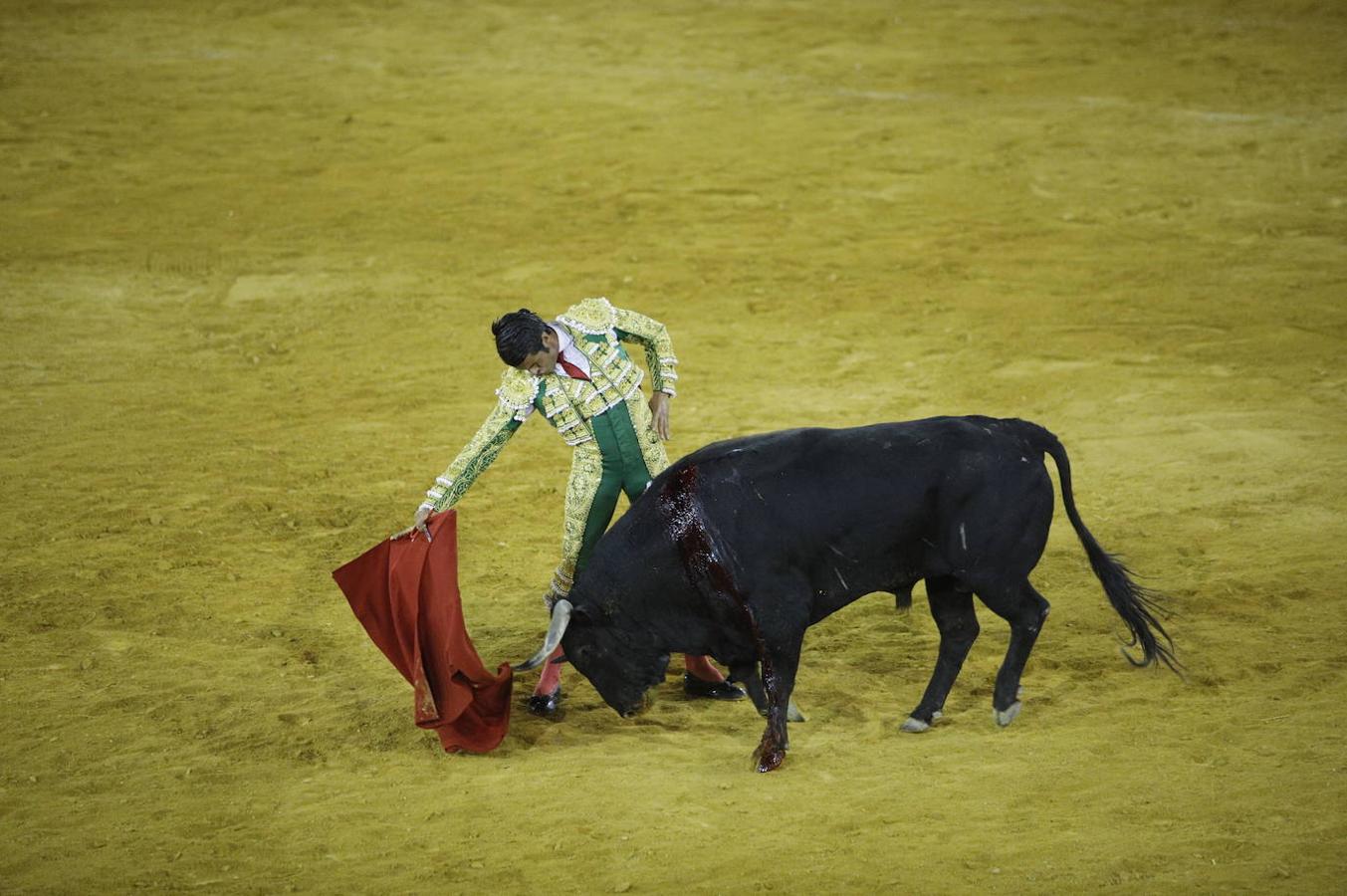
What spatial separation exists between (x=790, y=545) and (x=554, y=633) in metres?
1.00

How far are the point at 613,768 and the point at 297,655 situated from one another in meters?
2.02

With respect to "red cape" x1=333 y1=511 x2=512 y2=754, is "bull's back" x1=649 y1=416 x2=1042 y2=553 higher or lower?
higher

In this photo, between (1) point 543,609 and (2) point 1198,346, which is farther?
(2) point 1198,346

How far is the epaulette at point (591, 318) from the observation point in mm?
6023

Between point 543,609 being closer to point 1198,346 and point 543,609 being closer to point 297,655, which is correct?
point 297,655

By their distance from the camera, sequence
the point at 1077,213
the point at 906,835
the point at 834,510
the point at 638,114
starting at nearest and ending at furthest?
the point at 906,835, the point at 834,510, the point at 1077,213, the point at 638,114

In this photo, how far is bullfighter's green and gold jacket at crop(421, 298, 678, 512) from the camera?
591 cm

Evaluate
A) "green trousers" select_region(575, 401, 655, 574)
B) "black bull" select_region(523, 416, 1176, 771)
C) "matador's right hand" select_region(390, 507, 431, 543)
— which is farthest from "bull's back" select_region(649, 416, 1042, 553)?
"matador's right hand" select_region(390, 507, 431, 543)

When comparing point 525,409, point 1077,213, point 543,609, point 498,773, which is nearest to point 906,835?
point 498,773

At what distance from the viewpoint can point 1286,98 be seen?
15.6 m

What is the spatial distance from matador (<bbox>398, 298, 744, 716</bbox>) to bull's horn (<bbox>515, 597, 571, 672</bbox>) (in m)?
0.55

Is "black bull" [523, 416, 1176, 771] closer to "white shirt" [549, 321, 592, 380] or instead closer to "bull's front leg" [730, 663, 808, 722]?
"bull's front leg" [730, 663, 808, 722]

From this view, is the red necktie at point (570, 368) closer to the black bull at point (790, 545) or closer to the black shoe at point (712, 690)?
the black bull at point (790, 545)

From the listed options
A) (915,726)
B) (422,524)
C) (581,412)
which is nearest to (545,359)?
(581,412)
